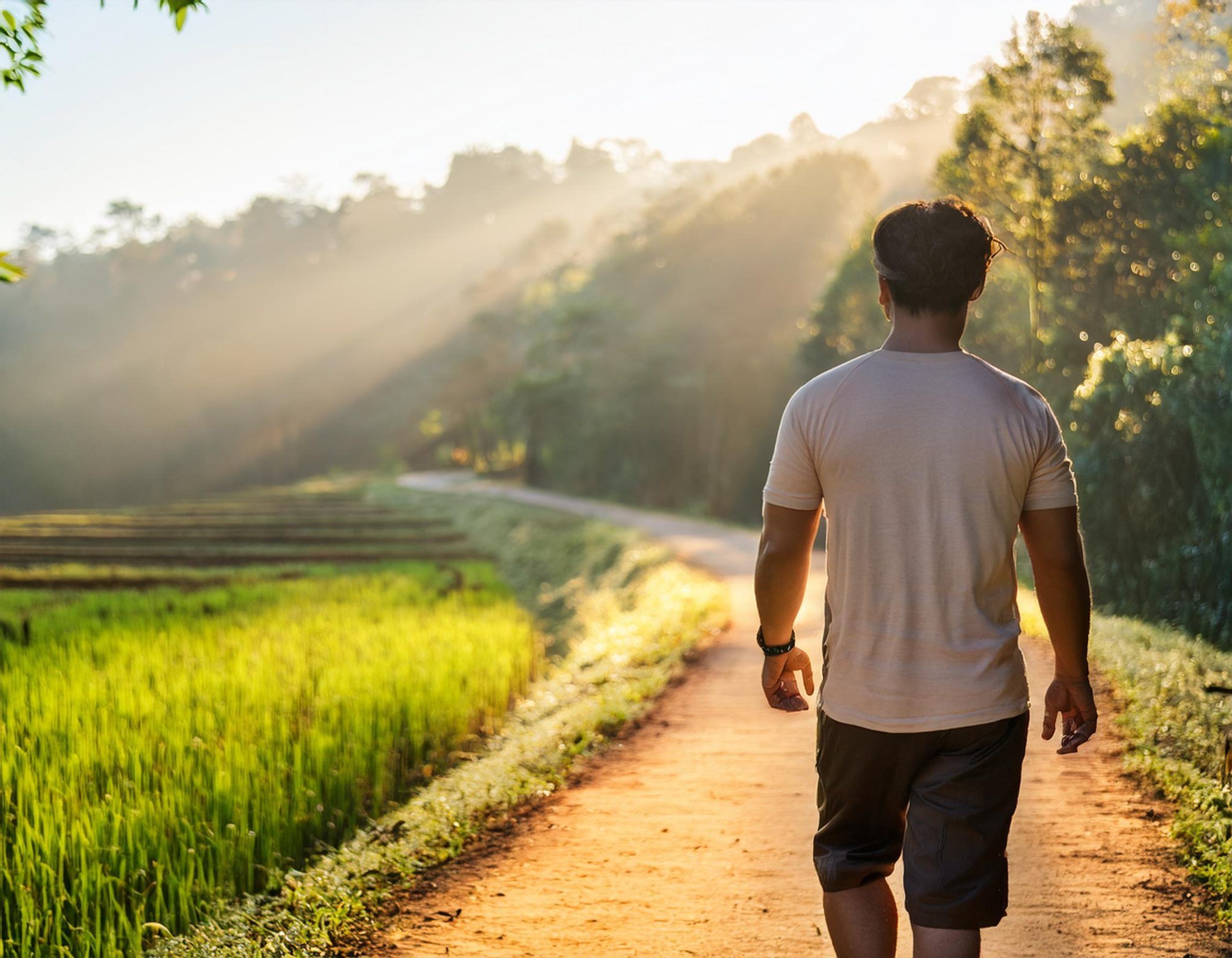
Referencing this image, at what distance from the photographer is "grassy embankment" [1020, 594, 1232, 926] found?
3.84 metres

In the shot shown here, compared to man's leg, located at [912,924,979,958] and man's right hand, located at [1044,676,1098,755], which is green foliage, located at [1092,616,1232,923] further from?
man's leg, located at [912,924,979,958]

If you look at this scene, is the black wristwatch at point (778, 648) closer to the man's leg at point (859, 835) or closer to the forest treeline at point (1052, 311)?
the man's leg at point (859, 835)

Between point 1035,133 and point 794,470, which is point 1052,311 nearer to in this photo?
point 1035,133

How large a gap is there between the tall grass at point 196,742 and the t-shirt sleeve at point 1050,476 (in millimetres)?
3347

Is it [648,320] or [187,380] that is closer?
[648,320]

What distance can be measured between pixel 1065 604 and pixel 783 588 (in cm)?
58

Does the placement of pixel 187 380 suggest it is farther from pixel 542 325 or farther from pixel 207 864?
pixel 207 864

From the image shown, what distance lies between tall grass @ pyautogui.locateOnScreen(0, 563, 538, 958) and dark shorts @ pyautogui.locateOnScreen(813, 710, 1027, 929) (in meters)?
2.81

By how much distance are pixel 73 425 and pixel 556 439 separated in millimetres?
36116

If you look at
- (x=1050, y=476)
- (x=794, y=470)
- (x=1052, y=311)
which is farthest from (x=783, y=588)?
(x=1052, y=311)

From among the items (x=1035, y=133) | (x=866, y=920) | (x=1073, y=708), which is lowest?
(x=866, y=920)

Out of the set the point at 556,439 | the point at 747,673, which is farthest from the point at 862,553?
the point at 556,439

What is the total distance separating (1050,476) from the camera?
212 cm

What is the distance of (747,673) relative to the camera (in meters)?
7.74
